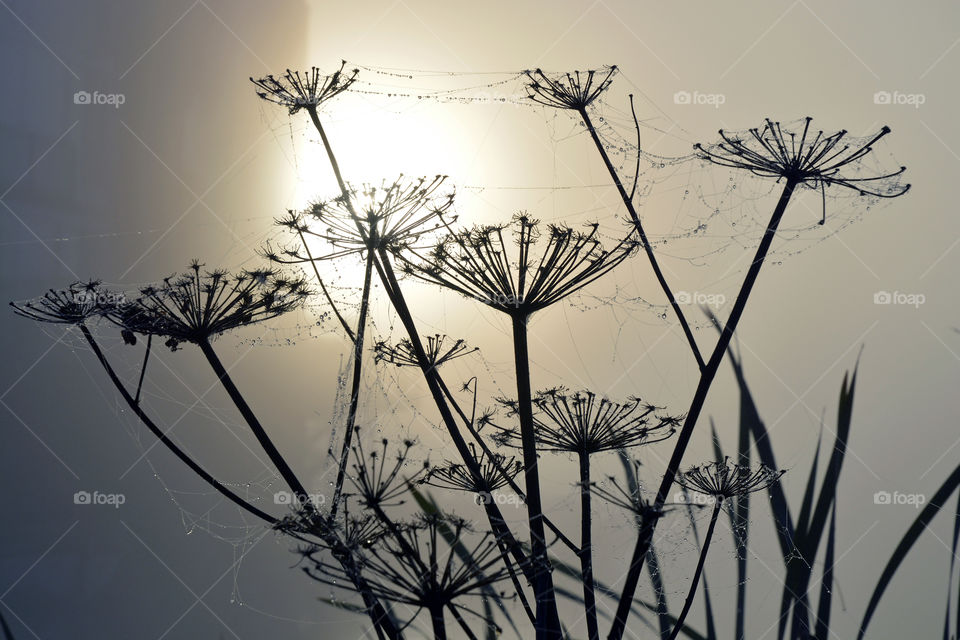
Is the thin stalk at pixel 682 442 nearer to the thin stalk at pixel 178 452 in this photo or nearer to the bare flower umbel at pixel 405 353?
the bare flower umbel at pixel 405 353

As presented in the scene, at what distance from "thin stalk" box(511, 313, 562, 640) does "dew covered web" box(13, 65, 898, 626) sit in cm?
93

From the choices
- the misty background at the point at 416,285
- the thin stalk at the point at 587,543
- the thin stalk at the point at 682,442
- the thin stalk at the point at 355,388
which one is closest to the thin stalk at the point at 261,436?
the thin stalk at the point at 355,388

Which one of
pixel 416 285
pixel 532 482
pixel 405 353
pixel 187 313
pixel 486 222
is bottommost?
pixel 187 313

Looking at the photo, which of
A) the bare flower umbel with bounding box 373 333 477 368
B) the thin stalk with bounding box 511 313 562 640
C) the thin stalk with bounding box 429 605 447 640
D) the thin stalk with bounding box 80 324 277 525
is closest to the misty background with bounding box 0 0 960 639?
the bare flower umbel with bounding box 373 333 477 368

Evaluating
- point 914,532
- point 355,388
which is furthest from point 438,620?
point 914,532

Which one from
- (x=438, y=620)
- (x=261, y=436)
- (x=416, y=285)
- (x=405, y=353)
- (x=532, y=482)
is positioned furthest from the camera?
(x=416, y=285)

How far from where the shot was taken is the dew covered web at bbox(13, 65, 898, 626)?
2533mm

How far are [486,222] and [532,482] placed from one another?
1.31 m

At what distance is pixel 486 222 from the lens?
8.53 feet

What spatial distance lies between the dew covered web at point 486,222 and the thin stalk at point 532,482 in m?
0.93

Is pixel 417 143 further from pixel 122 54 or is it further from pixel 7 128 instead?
pixel 7 128

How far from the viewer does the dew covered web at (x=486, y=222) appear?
2533mm

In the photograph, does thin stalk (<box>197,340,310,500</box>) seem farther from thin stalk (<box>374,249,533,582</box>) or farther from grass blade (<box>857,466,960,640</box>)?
grass blade (<box>857,466,960,640</box>)

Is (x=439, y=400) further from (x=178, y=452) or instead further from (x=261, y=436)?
(x=178, y=452)
